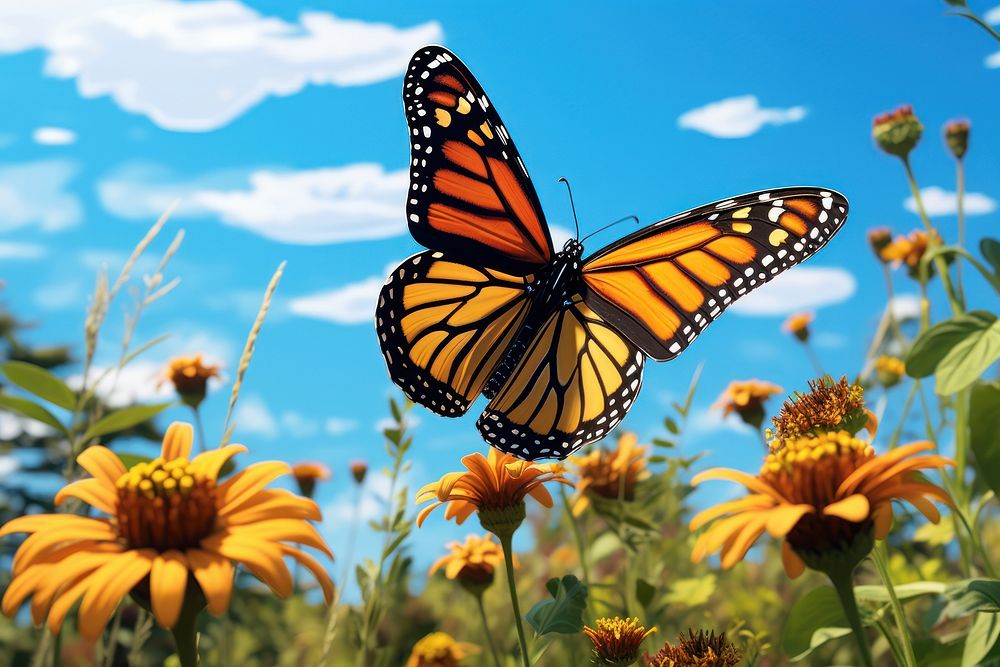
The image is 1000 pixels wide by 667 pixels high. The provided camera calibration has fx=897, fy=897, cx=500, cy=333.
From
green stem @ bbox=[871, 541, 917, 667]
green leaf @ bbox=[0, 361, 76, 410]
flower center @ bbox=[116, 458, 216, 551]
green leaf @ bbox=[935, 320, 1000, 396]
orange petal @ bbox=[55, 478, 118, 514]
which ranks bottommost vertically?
green stem @ bbox=[871, 541, 917, 667]

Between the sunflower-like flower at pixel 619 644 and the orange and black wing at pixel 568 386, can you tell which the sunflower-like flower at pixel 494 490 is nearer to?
the sunflower-like flower at pixel 619 644

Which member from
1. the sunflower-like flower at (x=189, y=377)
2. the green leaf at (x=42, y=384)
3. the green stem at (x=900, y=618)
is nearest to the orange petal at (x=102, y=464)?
the green leaf at (x=42, y=384)

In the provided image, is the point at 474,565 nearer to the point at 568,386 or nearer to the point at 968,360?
the point at 568,386

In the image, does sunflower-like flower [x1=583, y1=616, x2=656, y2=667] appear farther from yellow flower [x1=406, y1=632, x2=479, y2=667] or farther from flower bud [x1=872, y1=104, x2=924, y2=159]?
flower bud [x1=872, y1=104, x2=924, y2=159]

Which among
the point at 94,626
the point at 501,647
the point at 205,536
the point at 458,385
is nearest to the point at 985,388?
the point at 458,385

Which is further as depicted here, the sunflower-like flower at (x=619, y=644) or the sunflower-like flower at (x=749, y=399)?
the sunflower-like flower at (x=749, y=399)

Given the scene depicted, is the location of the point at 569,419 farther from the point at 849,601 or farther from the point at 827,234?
the point at 849,601

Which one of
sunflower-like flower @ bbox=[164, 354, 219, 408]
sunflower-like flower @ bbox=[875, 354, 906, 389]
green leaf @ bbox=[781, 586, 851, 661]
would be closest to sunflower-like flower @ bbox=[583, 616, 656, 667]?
green leaf @ bbox=[781, 586, 851, 661]
